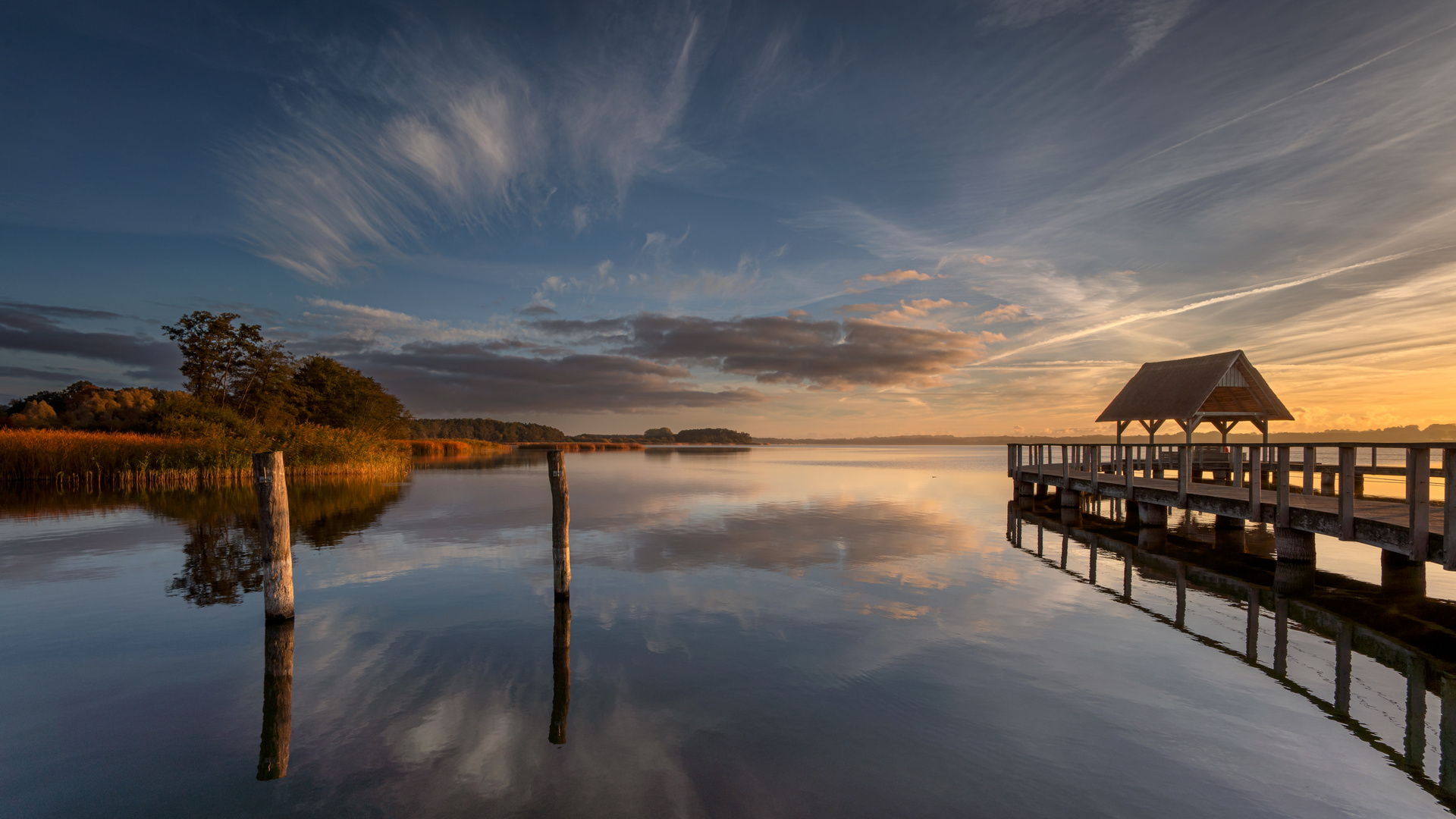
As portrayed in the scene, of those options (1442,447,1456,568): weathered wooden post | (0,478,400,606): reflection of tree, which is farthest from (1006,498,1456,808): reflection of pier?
(0,478,400,606): reflection of tree

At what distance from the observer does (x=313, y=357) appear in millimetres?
58625

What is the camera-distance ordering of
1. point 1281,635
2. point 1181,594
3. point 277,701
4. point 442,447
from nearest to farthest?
point 277,701 → point 1281,635 → point 1181,594 → point 442,447

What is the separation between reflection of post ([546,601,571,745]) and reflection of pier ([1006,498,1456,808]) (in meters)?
8.58

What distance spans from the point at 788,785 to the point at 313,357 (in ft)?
228

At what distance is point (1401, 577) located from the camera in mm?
12648

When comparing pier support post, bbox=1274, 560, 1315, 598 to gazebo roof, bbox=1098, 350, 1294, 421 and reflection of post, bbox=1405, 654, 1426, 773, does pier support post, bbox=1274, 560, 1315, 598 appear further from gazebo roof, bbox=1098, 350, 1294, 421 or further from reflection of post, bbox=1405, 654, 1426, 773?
gazebo roof, bbox=1098, 350, 1294, 421

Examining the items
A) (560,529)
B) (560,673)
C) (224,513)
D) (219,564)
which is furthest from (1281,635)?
(224,513)

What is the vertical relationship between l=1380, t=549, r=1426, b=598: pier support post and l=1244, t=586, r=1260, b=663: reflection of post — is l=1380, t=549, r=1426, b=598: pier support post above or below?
above

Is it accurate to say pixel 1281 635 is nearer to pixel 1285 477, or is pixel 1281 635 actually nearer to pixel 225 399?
pixel 1285 477

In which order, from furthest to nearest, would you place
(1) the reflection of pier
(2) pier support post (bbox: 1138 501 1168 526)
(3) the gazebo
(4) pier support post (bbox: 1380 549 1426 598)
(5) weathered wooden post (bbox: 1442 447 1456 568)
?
1. (3) the gazebo
2. (2) pier support post (bbox: 1138 501 1168 526)
3. (4) pier support post (bbox: 1380 549 1426 598)
4. (5) weathered wooden post (bbox: 1442 447 1456 568)
5. (1) the reflection of pier

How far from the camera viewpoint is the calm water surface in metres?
5.19

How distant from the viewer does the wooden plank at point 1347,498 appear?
11.1 m

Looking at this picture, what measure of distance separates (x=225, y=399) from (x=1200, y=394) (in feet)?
200

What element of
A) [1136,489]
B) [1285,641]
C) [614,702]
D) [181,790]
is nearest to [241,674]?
[181,790]
